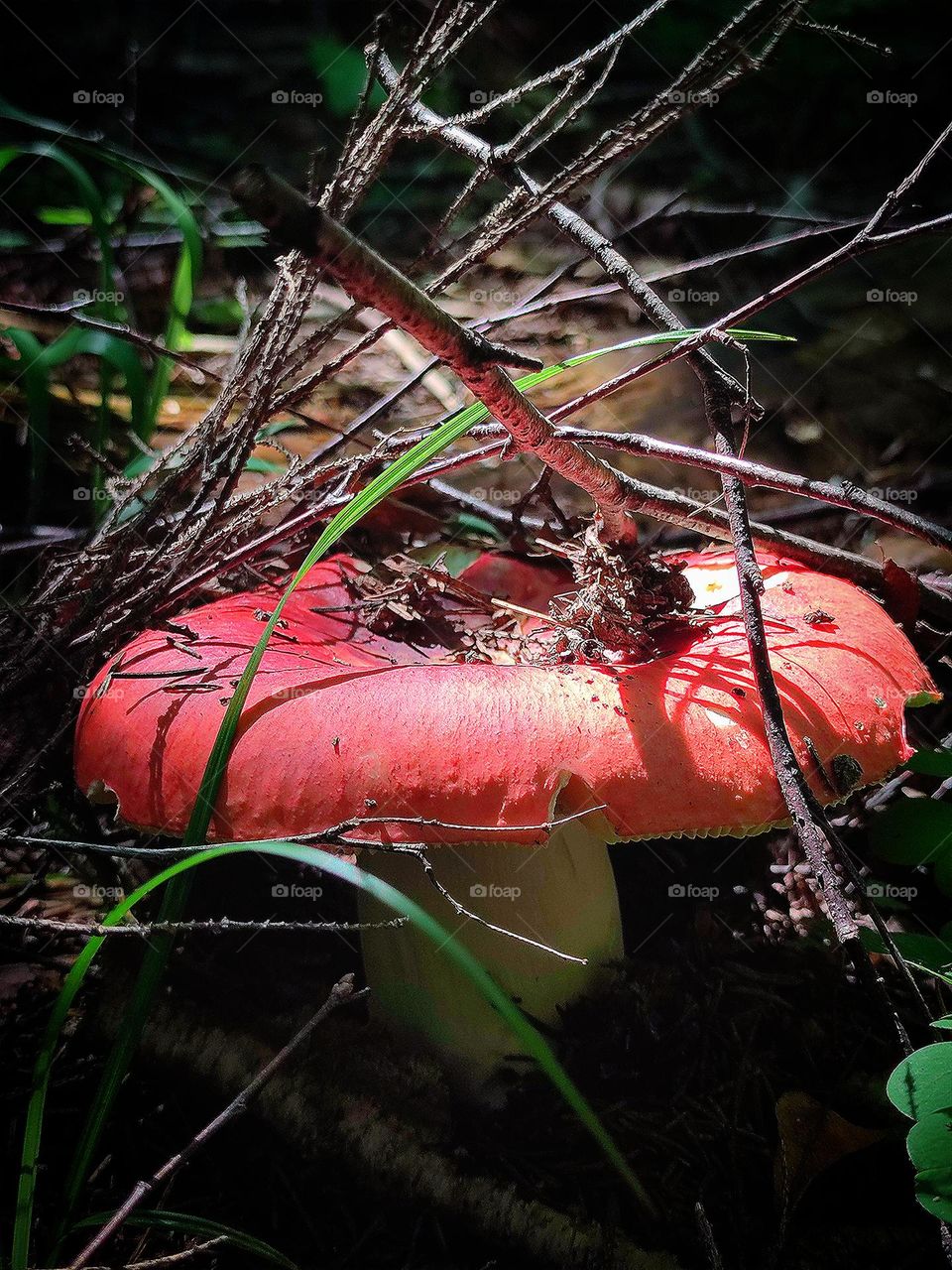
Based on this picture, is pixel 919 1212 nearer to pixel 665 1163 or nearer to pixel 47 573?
pixel 665 1163

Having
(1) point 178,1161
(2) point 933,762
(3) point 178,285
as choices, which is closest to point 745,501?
(2) point 933,762

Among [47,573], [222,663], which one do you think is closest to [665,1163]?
[222,663]

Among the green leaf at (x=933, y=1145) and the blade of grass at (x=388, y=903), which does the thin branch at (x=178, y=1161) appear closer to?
the blade of grass at (x=388, y=903)

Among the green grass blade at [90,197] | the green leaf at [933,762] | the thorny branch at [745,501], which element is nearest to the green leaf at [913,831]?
the green leaf at [933,762]

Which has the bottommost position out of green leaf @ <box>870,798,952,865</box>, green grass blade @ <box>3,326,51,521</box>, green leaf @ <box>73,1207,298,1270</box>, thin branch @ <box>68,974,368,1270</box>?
green leaf @ <box>73,1207,298,1270</box>

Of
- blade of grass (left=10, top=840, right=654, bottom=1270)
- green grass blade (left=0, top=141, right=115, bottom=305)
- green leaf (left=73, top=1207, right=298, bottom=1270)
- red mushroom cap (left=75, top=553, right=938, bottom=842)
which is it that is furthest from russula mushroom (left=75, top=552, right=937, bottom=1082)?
green grass blade (left=0, top=141, right=115, bottom=305)

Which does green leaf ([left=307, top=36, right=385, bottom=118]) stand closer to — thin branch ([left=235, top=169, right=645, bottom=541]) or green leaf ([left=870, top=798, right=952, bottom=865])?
thin branch ([left=235, top=169, right=645, bottom=541])

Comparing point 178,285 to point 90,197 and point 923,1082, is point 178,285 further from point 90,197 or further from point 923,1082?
point 923,1082
